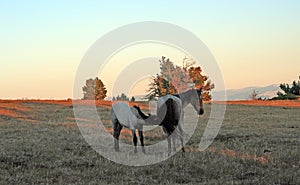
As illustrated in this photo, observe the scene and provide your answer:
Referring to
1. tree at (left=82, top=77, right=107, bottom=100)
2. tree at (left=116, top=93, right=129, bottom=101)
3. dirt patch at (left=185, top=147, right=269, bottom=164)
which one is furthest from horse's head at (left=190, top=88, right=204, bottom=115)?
tree at (left=82, top=77, right=107, bottom=100)

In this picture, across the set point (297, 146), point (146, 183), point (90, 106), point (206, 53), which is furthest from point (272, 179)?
point (90, 106)

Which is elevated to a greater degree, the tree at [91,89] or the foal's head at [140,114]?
the tree at [91,89]

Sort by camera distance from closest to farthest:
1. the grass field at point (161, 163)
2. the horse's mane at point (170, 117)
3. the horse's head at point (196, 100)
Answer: the grass field at point (161, 163)
the horse's mane at point (170, 117)
the horse's head at point (196, 100)

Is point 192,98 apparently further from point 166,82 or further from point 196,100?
point 166,82

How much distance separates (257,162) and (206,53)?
14.4 feet

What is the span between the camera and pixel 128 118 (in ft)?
42.3

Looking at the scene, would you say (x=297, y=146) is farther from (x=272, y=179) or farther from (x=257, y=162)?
(x=272, y=179)

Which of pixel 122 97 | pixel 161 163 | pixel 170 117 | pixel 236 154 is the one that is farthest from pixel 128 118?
pixel 236 154

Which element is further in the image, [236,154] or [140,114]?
[140,114]

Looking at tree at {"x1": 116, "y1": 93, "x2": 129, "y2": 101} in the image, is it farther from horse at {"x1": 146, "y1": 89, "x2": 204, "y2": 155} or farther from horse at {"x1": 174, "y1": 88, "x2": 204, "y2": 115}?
horse at {"x1": 174, "y1": 88, "x2": 204, "y2": 115}

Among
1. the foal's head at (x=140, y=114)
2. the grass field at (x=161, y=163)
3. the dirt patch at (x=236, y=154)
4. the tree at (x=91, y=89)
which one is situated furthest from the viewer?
the tree at (x=91, y=89)

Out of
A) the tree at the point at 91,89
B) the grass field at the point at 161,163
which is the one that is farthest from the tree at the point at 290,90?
the grass field at the point at 161,163

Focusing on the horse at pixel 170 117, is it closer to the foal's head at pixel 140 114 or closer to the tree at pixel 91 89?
the foal's head at pixel 140 114

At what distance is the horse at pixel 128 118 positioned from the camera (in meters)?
12.5
